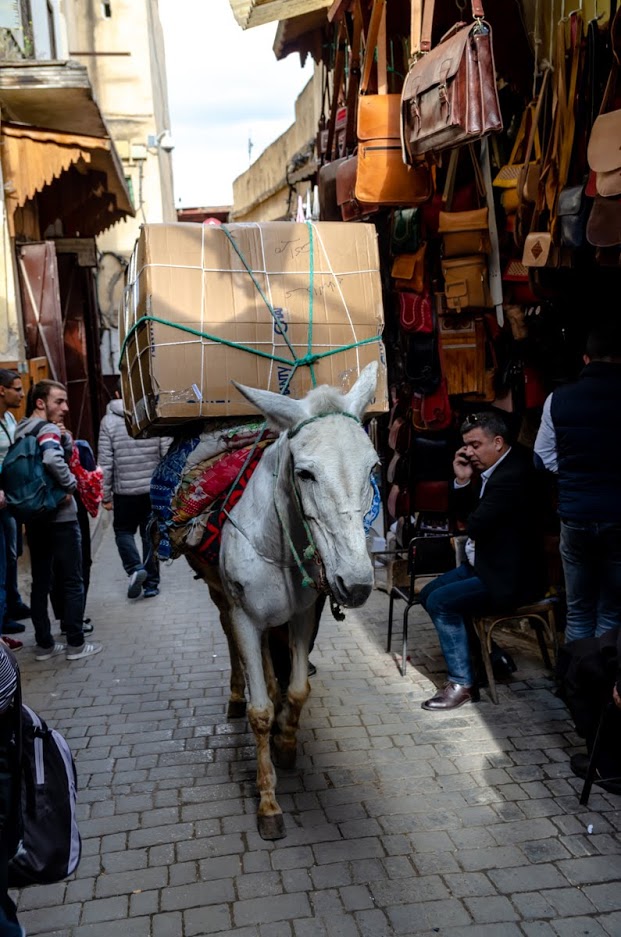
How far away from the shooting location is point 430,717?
5.12m

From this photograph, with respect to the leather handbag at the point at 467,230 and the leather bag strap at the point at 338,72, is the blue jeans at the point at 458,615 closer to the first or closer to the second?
the leather handbag at the point at 467,230

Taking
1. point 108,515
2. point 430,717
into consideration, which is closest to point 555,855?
point 430,717

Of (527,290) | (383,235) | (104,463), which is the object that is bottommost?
(104,463)

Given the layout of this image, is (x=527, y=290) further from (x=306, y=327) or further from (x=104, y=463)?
(x=104, y=463)

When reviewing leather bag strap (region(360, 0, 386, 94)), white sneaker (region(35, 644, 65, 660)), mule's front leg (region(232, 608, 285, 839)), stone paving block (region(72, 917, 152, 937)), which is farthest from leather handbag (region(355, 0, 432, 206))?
stone paving block (region(72, 917, 152, 937))

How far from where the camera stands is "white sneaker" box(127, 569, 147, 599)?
8.23 meters

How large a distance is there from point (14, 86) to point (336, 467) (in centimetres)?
691

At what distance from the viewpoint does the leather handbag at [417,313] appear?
22.3 ft

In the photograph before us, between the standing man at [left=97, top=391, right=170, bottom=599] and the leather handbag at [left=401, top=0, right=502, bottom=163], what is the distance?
13.2 feet

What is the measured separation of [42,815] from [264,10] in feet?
25.6

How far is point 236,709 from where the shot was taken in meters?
5.26

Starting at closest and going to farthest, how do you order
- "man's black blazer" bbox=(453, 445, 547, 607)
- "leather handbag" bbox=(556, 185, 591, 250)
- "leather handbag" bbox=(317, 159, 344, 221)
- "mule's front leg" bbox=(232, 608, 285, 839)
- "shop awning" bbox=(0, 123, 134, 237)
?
"mule's front leg" bbox=(232, 608, 285, 839) < "leather handbag" bbox=(556, 185, 591, 250) < "man's black blazer" bbox=(453, 445, 547, 607) < "leather handbag" bbox=(317, 159, 344, 221) < "shop awning" bbox=(0, 123, 134, 237)

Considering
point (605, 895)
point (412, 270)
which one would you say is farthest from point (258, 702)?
point (412, 270)

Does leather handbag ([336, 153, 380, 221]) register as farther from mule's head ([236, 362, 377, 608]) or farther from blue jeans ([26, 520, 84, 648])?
mule's head ([236, 362, 377, 608])
